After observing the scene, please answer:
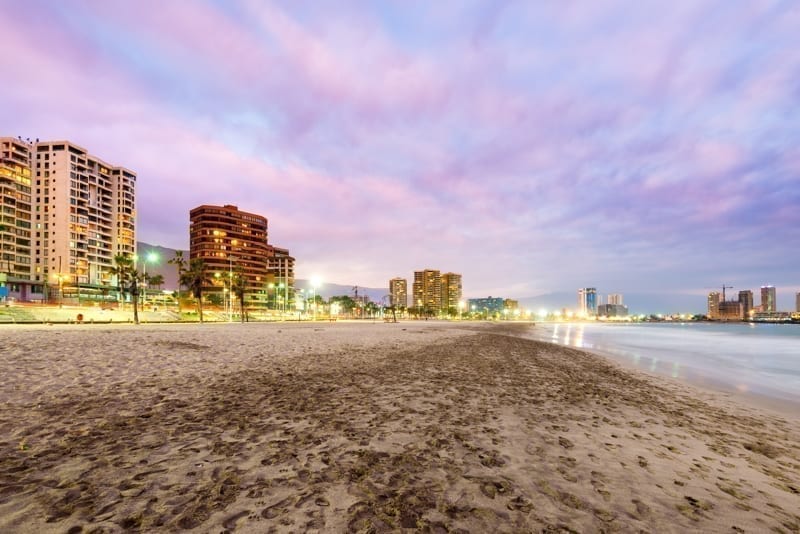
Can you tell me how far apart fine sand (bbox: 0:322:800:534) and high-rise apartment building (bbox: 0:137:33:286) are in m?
159

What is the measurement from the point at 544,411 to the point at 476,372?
621 centimetres

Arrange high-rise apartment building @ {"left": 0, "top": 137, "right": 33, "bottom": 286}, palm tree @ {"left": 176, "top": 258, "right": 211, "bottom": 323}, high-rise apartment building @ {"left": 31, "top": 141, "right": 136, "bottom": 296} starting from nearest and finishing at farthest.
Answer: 1. palm tree @ {"left": 176, "top": 258, "right": 211, "bottom": 323}
2. high-rise apartment building @ {"left": 0, "top": 137, "right": 33, "bottom": 286}
3. high-rise apartment building @ {"left": 31, "top": 141, "right": 136, "bottom": 296}

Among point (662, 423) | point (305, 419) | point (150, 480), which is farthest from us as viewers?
point (662, 423)

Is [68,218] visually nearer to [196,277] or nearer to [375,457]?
[196,277]

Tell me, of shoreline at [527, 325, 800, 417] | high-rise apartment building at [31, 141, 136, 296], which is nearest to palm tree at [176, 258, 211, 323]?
shoreline at [527, 325, 800, 417]

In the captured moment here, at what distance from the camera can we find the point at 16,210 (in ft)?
416

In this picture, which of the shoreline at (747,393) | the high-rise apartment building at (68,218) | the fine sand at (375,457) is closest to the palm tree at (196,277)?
the fine sand at (375,457)

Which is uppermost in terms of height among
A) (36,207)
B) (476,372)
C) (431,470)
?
(36,207)

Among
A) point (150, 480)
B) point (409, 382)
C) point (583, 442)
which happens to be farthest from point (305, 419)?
point (583, 442)

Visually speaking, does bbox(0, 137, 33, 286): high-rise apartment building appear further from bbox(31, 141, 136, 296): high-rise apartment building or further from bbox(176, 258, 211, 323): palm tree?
bbox(176, 258, 211, 323): palm tree

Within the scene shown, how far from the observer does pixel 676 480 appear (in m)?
5.89

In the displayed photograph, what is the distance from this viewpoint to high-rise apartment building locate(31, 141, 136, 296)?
133250mm

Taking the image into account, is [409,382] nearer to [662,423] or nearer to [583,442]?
[583,442]

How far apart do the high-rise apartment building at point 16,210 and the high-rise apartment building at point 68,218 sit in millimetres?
2702
